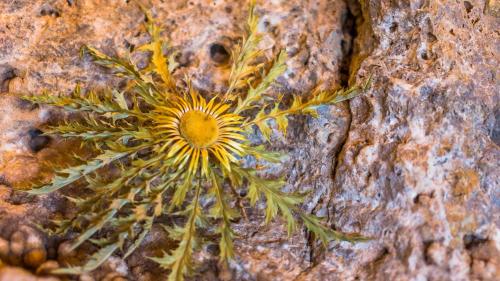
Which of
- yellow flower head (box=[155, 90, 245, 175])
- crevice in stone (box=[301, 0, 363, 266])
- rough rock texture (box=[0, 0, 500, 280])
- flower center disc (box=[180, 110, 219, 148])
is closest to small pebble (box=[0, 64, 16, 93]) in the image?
rough rock texture (box=[0, 0, 500, 280])

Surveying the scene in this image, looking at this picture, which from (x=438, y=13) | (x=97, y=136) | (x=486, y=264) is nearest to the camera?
(x=486, y=264)

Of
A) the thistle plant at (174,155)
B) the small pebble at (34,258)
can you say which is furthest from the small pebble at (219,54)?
the small pebble at (34,258)

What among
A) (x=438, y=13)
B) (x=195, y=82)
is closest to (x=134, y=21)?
(x=195, y=82)

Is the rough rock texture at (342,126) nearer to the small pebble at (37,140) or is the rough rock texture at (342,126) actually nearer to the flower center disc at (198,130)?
the small pebble at (37,140)

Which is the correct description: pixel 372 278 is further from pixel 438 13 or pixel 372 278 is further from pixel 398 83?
pixel 438 13

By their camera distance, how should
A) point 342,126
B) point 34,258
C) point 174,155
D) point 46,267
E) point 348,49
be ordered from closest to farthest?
point 46,267 → point 34,258 → point 174,155 → point 342,126 → point 348,49

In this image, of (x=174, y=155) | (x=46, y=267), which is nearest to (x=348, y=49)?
(x=174, y=155)

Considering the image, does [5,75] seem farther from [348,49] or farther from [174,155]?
[348,49]
